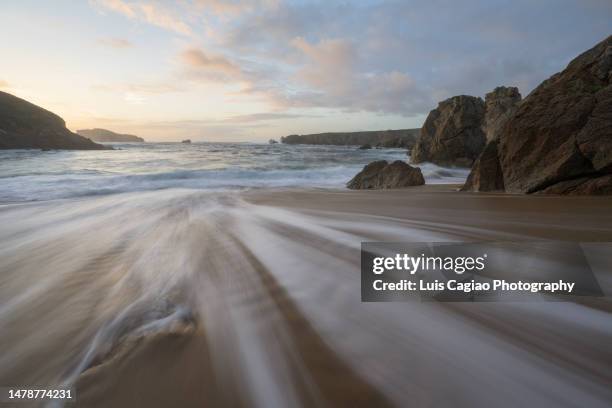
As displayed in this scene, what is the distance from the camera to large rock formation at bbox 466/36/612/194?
4031mm

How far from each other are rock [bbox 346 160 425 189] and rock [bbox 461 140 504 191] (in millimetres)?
2404

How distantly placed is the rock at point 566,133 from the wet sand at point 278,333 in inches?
83.5

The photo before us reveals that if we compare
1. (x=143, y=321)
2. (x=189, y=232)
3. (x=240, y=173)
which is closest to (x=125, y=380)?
(x=143, y=321)

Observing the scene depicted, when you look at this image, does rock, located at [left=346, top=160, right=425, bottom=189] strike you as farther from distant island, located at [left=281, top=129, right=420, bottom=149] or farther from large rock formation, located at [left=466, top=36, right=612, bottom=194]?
distant island, located at [left=281, top=129, right=420, bottom=149]

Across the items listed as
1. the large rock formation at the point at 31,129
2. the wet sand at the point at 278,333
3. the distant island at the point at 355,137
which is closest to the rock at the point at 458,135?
the wet sand at the point at 278,333

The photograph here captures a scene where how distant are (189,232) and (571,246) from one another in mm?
2961

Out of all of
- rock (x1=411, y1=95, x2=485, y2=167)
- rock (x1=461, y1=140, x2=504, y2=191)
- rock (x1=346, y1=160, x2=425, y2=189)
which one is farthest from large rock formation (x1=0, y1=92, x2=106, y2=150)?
rock (x1=461, y1=140, x2=504, y2=191)

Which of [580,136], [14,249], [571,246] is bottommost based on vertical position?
[14,249]

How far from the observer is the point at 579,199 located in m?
3.62

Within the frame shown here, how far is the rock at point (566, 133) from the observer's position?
4.04 metres

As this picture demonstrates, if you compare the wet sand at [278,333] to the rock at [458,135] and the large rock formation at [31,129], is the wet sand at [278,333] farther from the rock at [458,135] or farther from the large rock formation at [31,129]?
the large rock formation at [31,129]

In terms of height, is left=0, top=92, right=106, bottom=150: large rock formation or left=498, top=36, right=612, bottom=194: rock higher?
left=0, top=92, right=106, bottom=150: large rock formation

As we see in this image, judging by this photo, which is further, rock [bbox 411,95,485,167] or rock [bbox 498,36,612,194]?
rock [bbox 411,95,485,167]

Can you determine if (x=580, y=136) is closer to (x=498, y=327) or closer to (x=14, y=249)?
(x=498, y=327)
